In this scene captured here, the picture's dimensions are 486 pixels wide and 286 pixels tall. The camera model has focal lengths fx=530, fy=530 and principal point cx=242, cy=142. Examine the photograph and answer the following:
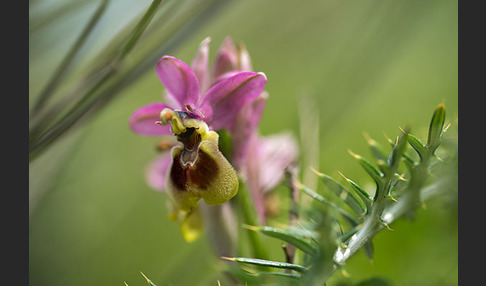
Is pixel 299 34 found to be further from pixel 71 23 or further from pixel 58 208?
pixel 71 23

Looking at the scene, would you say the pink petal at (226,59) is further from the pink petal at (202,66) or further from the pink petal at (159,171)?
the pink petal at (159,171)

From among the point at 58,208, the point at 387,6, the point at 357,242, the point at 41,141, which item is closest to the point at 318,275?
the point at 357,242

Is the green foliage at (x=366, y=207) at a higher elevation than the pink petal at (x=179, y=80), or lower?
lower

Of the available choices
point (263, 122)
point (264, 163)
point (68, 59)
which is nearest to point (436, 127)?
point (264, 163)

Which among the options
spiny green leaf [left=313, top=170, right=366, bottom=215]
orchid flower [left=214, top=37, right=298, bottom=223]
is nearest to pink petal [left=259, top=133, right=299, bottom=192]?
orchid flower [left=214, top=37, right=298, bottom=223]

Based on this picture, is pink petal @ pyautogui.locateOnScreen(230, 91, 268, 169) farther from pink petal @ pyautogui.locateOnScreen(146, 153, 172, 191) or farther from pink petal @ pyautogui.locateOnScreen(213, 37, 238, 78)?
pink petal @ pyautogui.locateOnScreen(146, 153, 172, 191)

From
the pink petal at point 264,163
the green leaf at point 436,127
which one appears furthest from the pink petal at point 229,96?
the green leaf at point 436,127
